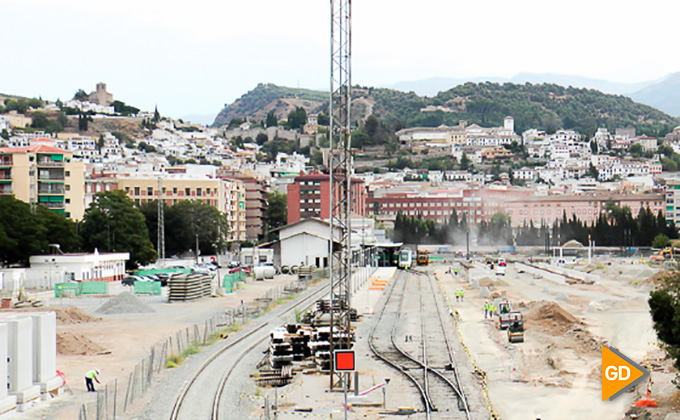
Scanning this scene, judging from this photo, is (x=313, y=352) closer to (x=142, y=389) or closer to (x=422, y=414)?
(x=142, y=389)

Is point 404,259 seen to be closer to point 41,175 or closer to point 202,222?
point 202,222

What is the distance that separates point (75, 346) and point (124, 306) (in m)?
13.9

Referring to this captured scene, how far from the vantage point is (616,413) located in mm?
18422

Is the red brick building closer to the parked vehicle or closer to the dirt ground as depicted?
the parked vehicle

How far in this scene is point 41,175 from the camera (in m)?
77.9

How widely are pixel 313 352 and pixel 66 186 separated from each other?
59448 mm

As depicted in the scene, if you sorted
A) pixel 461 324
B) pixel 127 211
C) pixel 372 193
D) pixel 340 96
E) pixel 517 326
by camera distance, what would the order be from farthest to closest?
pixel 372 193
pixel 127 211
pixel 461 324
pixel 517 326
pixel 340 96

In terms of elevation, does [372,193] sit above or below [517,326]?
above

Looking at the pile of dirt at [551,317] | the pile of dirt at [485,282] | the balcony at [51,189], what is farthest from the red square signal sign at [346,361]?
the balcony at [51,189]

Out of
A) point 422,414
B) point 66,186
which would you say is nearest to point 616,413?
point 422,414

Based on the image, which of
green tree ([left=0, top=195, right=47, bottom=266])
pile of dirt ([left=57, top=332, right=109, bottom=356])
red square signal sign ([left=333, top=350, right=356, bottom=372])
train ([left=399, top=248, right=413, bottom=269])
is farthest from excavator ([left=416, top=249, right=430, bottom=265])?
red square signal sign ([left=333, top=350, right=356, bottom=372])

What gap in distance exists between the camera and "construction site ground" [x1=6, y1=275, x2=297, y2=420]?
19547mm

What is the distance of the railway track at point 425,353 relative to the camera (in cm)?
1919

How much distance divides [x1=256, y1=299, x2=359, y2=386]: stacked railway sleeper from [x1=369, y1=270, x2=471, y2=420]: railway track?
6.12 feet
